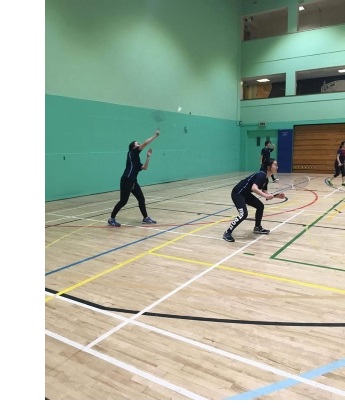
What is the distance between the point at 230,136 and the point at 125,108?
913 centimetres

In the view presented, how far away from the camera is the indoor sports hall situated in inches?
104

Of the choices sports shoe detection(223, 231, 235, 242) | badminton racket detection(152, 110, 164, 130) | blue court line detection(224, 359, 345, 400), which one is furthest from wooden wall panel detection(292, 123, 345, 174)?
blue court line detection(224, 359, 345, 400)

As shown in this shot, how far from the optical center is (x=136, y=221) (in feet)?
25.0

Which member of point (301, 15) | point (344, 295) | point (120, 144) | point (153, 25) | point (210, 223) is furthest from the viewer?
point (301, 15)

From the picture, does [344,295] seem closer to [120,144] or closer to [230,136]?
[120,144]

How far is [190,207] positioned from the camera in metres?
9.44

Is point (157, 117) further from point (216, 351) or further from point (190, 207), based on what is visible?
point (216, 351)

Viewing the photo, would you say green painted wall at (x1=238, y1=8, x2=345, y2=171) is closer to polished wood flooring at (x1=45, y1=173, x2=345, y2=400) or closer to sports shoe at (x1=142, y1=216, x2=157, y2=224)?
polished wood flooring at (x1=45, y1=173, x2=345, y2=400)

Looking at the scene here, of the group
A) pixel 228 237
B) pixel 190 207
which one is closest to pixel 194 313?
pixel 228 237

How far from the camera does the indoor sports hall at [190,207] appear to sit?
104 inches

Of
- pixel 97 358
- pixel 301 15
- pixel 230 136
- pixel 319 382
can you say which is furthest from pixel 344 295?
pixel 301 15

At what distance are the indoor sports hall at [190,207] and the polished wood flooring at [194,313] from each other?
16 millimetres

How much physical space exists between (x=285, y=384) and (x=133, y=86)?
12.8 metres

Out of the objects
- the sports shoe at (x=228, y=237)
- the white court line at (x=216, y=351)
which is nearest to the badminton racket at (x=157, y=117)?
the sports shoe at (x=228, y=237)
